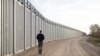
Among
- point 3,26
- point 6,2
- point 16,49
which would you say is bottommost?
point 16,49

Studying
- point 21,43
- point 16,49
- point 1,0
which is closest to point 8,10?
point 1,0

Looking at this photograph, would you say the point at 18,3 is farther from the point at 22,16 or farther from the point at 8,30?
the point at 8,30

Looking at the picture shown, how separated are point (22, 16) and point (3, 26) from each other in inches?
384

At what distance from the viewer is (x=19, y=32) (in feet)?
96.6

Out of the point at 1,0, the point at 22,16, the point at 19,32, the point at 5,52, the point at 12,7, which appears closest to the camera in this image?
the point at 1,0

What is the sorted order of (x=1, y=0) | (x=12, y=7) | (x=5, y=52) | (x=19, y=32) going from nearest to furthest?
(x=1, y=0) → (x=5, y=52) → (x=12, y=7) → (x=19, y=32)

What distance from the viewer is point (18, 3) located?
94.0 feet

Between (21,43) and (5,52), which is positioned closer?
(5,52)

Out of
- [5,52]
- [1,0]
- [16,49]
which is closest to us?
[1,0]

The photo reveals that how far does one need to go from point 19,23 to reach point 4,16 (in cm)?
705

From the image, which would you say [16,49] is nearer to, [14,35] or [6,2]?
[14,35]

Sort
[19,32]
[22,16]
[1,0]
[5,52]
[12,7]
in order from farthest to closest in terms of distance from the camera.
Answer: [22,16], [19,32], [12,7], [5,52], [1,0]

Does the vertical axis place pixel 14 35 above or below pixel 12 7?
below

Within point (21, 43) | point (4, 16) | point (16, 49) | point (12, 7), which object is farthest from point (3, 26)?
point (21, 43)
